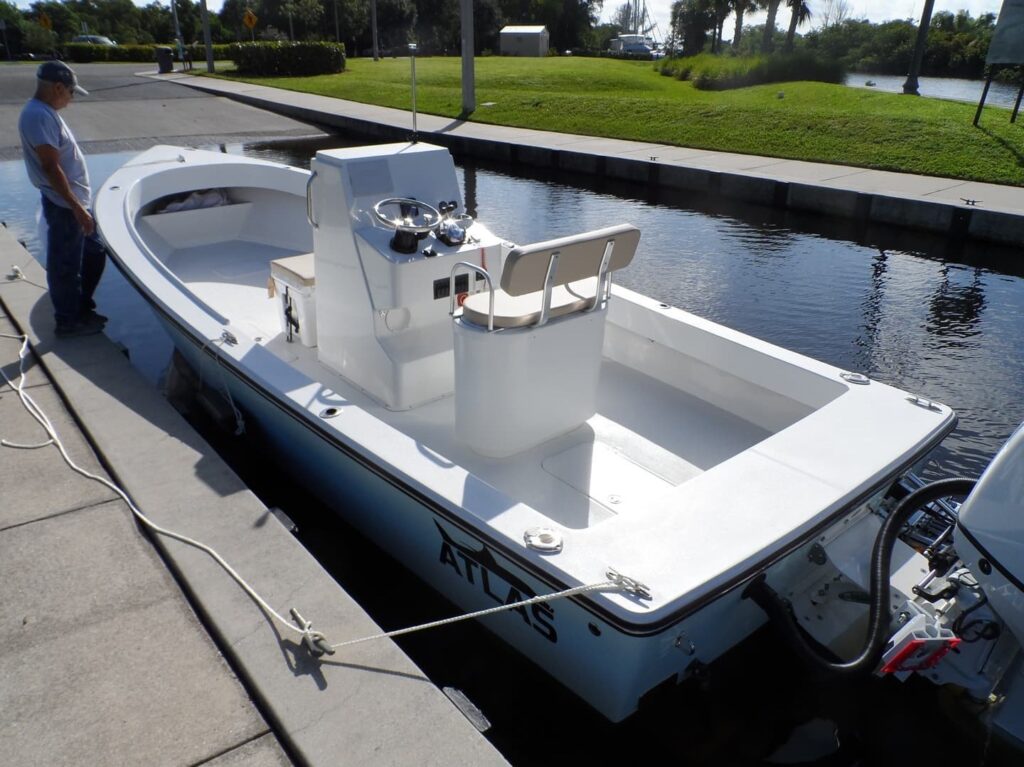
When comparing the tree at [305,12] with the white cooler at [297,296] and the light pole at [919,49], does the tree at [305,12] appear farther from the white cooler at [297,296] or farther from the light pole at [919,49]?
the white cooler at [297,296]

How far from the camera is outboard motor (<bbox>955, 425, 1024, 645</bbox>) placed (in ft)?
7.56

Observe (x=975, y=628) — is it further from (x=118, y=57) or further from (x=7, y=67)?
(x=118, y=57)

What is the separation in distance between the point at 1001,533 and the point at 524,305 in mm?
1900

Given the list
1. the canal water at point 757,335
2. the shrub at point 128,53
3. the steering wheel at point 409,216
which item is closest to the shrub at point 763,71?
the canal water at point 757,335

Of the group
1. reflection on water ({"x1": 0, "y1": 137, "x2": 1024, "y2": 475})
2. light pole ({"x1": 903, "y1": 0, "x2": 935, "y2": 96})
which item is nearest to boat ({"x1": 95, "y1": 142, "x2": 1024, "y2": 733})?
reflection on water ({"x1": 0, "y1": 137, "x2": 1024, "y2": 475})

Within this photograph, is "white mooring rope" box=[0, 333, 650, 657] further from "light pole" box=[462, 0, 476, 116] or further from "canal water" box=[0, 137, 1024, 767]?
"light pole" box=[462, 0, 476, 116]

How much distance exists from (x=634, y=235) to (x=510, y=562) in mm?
1506

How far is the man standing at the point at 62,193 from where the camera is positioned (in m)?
4.05

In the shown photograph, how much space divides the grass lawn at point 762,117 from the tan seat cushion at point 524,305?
9539mm

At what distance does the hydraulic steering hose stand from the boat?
0.01m

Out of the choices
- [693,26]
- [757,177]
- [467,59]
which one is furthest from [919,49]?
[693,26]

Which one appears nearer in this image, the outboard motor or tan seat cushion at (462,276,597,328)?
the outboard motor

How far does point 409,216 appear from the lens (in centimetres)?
380

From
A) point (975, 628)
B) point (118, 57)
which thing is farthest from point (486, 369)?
point (118, 57)
